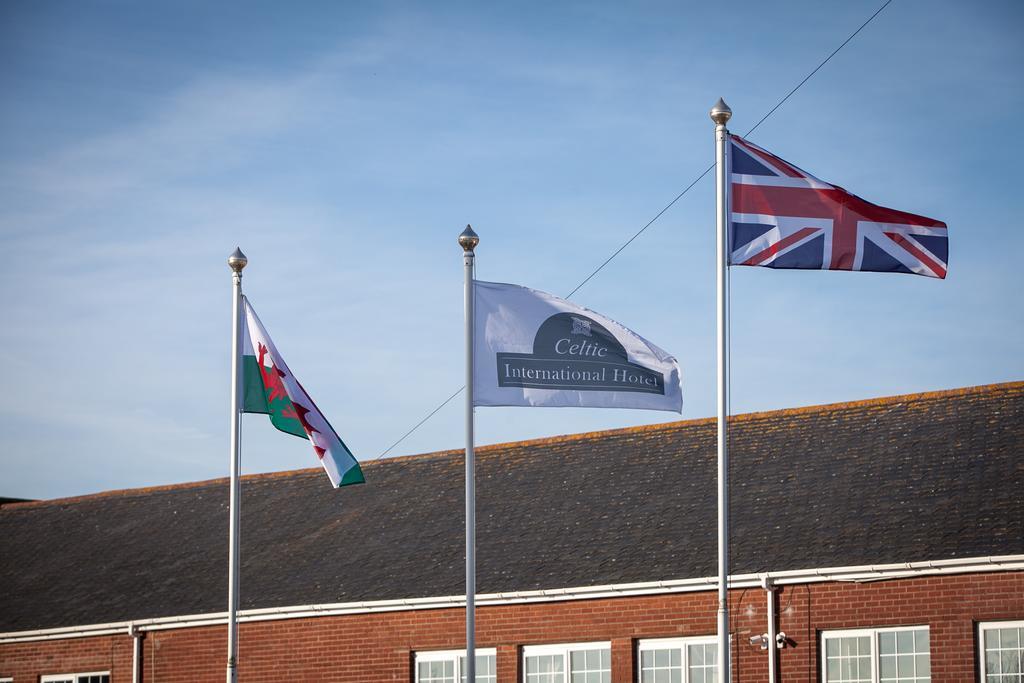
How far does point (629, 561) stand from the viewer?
2570 centimetres

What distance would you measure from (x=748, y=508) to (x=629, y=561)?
2.28 m

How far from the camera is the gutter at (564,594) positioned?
72.5ft

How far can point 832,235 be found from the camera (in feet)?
54.8

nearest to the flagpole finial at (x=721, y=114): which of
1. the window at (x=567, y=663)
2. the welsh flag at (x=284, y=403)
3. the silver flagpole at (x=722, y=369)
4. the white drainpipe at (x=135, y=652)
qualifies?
the silver flagpole at (x=722, y=369)

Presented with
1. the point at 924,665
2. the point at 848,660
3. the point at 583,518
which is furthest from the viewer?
the point at 583,518

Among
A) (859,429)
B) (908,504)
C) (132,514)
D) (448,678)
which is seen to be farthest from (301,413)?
(132,514)

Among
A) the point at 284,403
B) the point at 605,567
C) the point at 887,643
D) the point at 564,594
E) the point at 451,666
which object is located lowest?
the point at 451,666

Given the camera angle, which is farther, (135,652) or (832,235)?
(135,652)

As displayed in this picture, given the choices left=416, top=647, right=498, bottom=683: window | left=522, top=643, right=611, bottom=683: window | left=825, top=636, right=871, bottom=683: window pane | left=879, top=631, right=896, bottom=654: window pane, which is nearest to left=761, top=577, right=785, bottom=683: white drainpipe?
left=825, top=636, right=871, bottom=683: window pane

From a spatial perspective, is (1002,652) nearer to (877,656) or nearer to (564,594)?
(877,656)

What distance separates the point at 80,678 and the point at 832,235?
787 inches

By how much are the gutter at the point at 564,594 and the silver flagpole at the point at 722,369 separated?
7023mm

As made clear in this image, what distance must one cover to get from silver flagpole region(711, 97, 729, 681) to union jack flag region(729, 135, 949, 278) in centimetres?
31

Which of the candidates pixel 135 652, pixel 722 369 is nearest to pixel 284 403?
pixel 722 369
